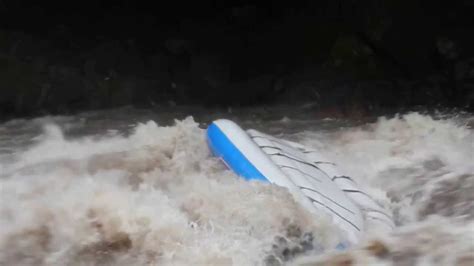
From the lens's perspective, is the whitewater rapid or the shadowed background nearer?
the whitewater rapid

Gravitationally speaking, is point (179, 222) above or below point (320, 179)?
below

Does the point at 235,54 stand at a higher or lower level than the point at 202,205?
higher

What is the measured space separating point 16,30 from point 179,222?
22.7ft

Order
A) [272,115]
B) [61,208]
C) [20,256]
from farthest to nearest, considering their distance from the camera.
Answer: [272,115], [61,208], [20,256]

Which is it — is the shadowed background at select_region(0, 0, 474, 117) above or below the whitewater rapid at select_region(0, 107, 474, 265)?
above

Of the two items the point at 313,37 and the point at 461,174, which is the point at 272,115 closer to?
the point at 313,37

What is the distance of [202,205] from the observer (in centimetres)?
352

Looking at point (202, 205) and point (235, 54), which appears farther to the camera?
point (235, 54)

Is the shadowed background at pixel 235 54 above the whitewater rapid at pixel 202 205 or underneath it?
above

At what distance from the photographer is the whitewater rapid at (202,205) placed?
10.2 ft

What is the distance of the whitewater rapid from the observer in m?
3.10

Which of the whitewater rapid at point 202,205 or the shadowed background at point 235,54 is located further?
the shadowed background at point 235,54

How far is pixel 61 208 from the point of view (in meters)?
3.54

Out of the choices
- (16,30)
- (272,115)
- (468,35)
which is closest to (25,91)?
(16,30)
